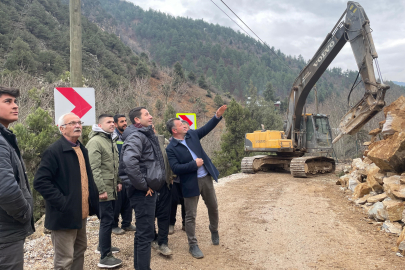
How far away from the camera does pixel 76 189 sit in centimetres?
296

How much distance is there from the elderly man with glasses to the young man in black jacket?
251 mm

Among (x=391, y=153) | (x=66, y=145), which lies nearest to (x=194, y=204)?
(x=66, y=145)

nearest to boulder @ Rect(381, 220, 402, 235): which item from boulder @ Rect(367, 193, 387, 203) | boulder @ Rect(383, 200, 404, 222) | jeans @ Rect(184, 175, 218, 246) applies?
boulder @ Rect(383, 200, 404, 222)

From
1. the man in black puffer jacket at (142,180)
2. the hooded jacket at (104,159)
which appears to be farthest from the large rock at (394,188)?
the hooded jacket at (104,159)

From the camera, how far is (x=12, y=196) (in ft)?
7.47

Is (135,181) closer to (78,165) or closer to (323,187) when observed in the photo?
(78,165)

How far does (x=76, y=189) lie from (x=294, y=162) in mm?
10287

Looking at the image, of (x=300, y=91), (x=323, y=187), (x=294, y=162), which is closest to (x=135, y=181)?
(x=323, y=187)

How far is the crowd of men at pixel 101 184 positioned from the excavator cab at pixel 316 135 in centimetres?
916

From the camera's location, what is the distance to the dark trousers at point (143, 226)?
352cm

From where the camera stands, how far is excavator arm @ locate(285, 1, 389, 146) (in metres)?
9.14

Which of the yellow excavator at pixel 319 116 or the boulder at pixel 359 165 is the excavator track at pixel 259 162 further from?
the boulder at pixel 359 165

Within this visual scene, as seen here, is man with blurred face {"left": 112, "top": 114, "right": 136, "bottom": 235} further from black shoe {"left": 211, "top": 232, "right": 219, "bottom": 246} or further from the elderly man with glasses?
the elderly man with glasses

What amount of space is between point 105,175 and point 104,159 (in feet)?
0.72
